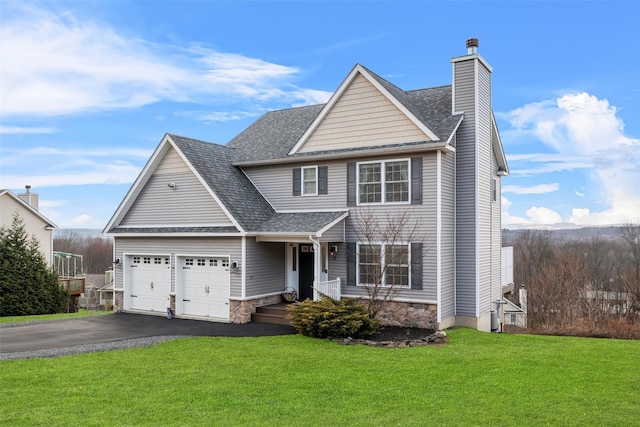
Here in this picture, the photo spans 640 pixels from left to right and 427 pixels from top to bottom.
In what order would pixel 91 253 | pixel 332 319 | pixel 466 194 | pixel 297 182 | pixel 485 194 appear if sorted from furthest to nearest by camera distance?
pixel 91 253
pixel 297 182
pixel 485 194
pixel 466 194
pixel 332 319

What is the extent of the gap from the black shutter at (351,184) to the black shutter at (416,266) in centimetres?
252

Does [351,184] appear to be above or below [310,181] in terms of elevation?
below

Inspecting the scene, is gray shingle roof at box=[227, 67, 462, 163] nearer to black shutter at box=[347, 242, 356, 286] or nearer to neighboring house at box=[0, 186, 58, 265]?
black shutter at box=[347, 242, 356, 286]

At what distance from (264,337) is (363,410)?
6.38 m

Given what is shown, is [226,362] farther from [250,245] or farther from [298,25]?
[298,25]

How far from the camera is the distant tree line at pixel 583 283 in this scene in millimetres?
27125

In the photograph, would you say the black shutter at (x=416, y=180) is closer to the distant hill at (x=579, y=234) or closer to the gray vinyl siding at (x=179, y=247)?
the gray vinyl siding at (x=179, y=247)

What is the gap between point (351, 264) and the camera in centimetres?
1567

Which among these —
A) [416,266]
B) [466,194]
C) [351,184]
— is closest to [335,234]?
[351,184]

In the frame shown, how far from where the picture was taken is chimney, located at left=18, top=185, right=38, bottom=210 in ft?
107

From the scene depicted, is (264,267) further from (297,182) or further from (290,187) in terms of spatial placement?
(297,182)

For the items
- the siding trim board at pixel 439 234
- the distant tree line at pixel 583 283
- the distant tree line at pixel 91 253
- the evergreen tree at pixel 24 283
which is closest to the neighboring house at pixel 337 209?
the siding trim board at pixel 439 234

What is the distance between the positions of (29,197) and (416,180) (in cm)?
2886

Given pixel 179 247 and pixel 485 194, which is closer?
pixel 485 194
